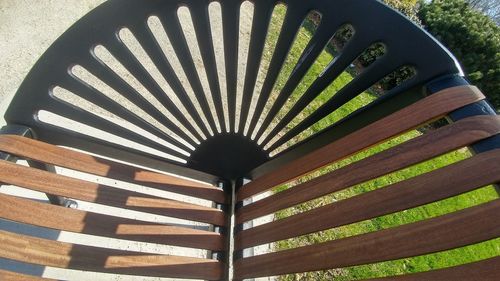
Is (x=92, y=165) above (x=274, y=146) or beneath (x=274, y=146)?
beneath

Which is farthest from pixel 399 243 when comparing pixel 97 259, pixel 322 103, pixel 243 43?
pixel 243 43

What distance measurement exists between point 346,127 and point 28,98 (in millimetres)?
1129

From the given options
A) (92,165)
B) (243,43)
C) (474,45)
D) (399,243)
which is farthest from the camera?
(474,45)

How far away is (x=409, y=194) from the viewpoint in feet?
3.56

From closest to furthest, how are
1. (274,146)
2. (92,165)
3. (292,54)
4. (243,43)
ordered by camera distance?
(92,165), (274,146), (243,43), (292,54)

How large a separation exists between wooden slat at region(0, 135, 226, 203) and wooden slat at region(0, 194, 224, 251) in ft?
0.54

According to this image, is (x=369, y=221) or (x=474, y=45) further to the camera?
(x=474, y=45)

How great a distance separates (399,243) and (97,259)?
0.89 meters

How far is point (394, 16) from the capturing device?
129 centimetres

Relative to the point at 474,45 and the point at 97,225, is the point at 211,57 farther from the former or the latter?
Result: the point at 474,45

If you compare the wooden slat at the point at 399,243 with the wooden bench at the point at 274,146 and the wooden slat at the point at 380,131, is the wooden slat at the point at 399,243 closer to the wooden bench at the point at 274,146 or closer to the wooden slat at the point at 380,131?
the wooden bench at the point at 274,146

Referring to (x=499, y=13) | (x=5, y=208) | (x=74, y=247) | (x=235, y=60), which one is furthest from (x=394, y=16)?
(x=499, y=13)

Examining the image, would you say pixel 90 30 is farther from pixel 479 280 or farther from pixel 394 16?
pixel 479 280

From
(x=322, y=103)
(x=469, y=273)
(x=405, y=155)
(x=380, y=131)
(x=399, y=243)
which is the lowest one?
(x=469, y=273)
